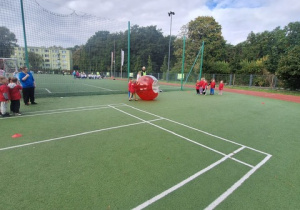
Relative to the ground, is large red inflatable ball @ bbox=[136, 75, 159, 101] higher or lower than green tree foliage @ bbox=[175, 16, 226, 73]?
lower

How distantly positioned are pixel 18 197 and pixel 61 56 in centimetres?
1456

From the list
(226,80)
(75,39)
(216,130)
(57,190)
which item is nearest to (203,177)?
(57,190)

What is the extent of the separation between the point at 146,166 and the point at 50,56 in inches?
518

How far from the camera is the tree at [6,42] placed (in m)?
9.93

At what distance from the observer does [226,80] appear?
93.1 ft

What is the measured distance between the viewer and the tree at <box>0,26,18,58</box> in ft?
32.6

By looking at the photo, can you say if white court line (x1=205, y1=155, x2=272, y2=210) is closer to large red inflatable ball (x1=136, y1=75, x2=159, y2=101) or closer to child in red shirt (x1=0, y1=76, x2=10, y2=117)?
child in red shirt (x1=0, y1=76, x2=10, y2=117)

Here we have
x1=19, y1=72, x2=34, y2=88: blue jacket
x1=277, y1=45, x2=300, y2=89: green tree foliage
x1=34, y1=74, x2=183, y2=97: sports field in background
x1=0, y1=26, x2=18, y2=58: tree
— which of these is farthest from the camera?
x1=277, y1=45, x2=300, y2=89: green tree foliage

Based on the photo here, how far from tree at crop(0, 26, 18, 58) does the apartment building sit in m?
0.35

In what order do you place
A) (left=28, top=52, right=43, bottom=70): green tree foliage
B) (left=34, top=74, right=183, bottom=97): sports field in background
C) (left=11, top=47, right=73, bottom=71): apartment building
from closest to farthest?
(left=11, top=47, right=73, bottom=71): apartment building
(left=28, top=52, right=43, bottom=70): green tree foliage
(left=34, top=74, right=183, bottom=97): sports field in background

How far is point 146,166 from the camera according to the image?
10.4 feet

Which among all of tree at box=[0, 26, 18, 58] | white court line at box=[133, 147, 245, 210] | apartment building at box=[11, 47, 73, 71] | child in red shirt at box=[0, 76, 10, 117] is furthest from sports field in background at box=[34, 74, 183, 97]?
white court line at box=[133, 147, 245, 210]

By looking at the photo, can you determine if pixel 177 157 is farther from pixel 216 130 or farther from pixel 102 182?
pixel 216 130

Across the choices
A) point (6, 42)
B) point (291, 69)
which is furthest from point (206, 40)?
point (6, 42)
